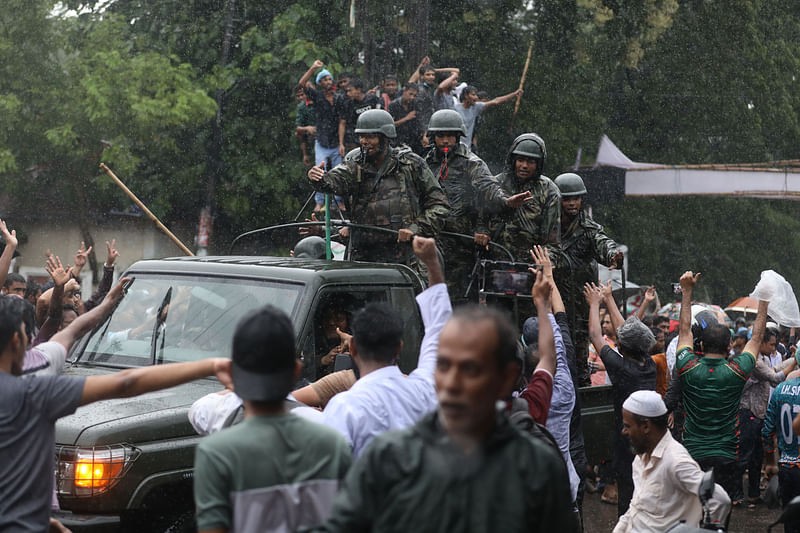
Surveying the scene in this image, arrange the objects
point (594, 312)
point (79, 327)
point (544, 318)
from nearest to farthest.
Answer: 1. point (79, 327)
2. point (544, 318)
3. point (594, 312)

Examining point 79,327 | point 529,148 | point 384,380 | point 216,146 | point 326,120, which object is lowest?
point 384,380

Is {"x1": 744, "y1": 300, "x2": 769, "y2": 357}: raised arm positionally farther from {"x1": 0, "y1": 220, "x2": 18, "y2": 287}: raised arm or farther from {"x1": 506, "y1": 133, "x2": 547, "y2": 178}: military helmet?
{"x1": 0, "y1": 220, "x2": 18, "y2": 287}: raised arm

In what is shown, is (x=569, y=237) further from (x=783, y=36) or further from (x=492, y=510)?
(x=783, y=36)

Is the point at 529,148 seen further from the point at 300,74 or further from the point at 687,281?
the point at 300,74

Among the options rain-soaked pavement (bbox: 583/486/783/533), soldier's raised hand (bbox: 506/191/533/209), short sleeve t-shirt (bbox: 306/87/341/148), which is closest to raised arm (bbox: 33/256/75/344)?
soldier's raised hand (bbox: 506/191/533/209)

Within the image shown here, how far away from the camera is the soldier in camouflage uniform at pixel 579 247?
31.0 feet

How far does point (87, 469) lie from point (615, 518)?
250 inches

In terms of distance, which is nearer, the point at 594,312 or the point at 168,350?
the point at 168,350

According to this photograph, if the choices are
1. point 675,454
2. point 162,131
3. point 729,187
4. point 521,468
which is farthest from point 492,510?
point 729,187

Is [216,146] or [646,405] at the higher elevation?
[216,146]

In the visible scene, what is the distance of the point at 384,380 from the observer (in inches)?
153

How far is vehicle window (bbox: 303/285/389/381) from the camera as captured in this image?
19.4 ft

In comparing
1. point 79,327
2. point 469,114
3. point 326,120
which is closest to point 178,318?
point 79,327

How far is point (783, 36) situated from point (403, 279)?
28597 mm
